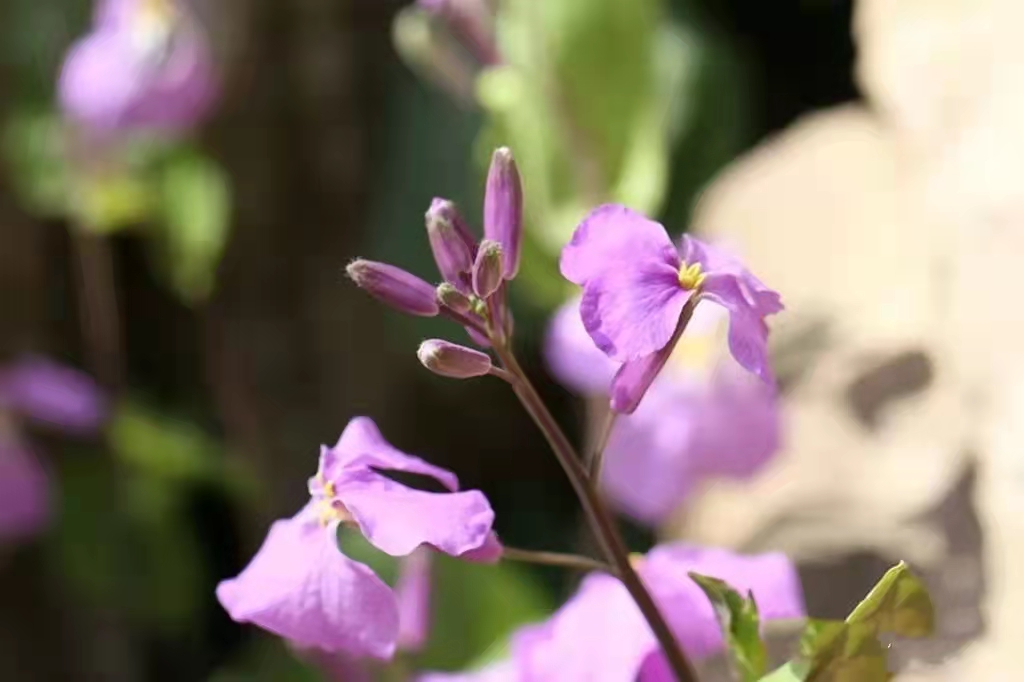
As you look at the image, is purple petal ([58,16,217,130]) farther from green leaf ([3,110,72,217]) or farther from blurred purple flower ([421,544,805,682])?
blurred purple flower ([421,544,805,682])

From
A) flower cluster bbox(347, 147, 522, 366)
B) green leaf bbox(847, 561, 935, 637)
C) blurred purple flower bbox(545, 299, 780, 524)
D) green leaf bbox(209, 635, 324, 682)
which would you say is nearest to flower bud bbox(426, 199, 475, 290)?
flower cluster bbox(347, 147, 522, 366)

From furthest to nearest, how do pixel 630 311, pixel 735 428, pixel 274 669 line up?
1. pixel 274 669
2. pixel 735 428
3. pixel 630 311

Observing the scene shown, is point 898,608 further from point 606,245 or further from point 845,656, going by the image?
point 606,245

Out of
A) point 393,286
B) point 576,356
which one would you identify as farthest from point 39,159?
point 393,286

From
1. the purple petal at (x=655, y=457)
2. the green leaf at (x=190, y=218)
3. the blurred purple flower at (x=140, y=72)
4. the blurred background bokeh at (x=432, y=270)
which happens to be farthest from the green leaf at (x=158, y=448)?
the purple petal at (x=655, y=457)

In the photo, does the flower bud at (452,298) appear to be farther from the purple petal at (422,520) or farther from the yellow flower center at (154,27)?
the yellow flower center at (154,27)

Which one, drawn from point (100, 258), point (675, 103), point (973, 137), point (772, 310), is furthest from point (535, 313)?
point (772, 310)
